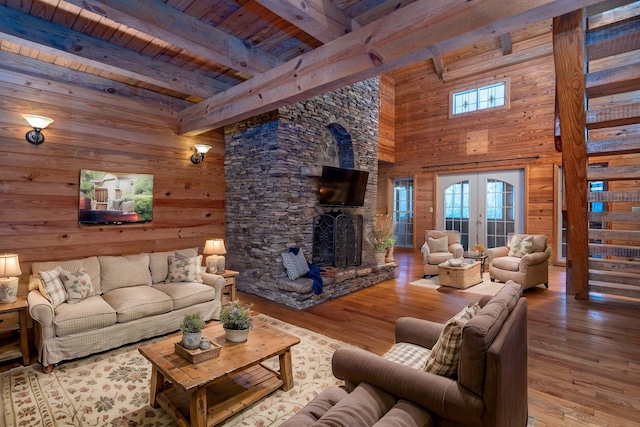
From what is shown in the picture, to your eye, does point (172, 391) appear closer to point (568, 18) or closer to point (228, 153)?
point (228, 153)

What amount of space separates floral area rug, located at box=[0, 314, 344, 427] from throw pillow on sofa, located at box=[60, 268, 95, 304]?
59 cm

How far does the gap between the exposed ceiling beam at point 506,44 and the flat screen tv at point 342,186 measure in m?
4.53

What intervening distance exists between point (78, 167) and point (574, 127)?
525cm

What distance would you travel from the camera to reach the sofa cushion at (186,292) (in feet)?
11.4

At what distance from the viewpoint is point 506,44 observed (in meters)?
7.14

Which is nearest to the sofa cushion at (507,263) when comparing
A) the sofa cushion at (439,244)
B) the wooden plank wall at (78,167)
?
the sofa cushion at (439,244)

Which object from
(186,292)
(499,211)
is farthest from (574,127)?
(499,211)

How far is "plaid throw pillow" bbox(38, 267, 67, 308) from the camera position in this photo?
294 cm

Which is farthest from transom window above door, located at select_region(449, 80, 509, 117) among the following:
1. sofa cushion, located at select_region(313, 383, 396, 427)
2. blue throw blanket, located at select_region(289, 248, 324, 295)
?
sofa cushion, located at select_region(313, 383, 396, 427)

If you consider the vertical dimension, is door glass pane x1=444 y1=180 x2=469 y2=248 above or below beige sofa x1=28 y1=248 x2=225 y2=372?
above

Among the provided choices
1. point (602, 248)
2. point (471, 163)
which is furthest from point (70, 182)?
point (471, 163)

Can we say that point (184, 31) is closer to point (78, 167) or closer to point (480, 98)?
point (78, 167)

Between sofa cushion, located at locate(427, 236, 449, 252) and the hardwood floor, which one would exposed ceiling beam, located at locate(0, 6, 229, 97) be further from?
sofa cushion, located at locate(427, 236, 449, 252)

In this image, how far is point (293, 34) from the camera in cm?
290
